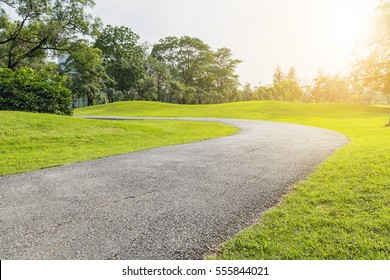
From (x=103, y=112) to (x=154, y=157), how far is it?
89.5 feet

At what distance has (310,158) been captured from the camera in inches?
244

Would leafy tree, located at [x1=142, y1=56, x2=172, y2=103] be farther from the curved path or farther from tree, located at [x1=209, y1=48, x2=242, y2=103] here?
the curved path

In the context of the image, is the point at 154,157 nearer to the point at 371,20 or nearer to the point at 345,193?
the point at 345,193

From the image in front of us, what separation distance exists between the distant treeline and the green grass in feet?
13.8

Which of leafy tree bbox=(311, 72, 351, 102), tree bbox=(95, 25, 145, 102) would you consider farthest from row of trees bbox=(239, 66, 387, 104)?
tree bbox=(95, 25, 145, 102)

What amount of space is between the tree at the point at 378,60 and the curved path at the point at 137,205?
1581 centimetres

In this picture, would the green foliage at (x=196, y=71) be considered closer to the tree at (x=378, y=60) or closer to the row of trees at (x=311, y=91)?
the row of trees at (x=311, y=91)

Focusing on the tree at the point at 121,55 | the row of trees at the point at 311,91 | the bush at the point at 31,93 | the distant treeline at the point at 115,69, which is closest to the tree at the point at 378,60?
the distant treeline at the point at 115,69

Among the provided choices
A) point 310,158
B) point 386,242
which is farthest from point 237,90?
point 386,242

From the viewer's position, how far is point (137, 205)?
343 centimetres

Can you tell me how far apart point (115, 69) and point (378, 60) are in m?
36.4

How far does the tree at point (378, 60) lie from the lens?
1684cm

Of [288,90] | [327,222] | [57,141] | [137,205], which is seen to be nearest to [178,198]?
[137,205]

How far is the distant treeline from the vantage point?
15378 millimetres
